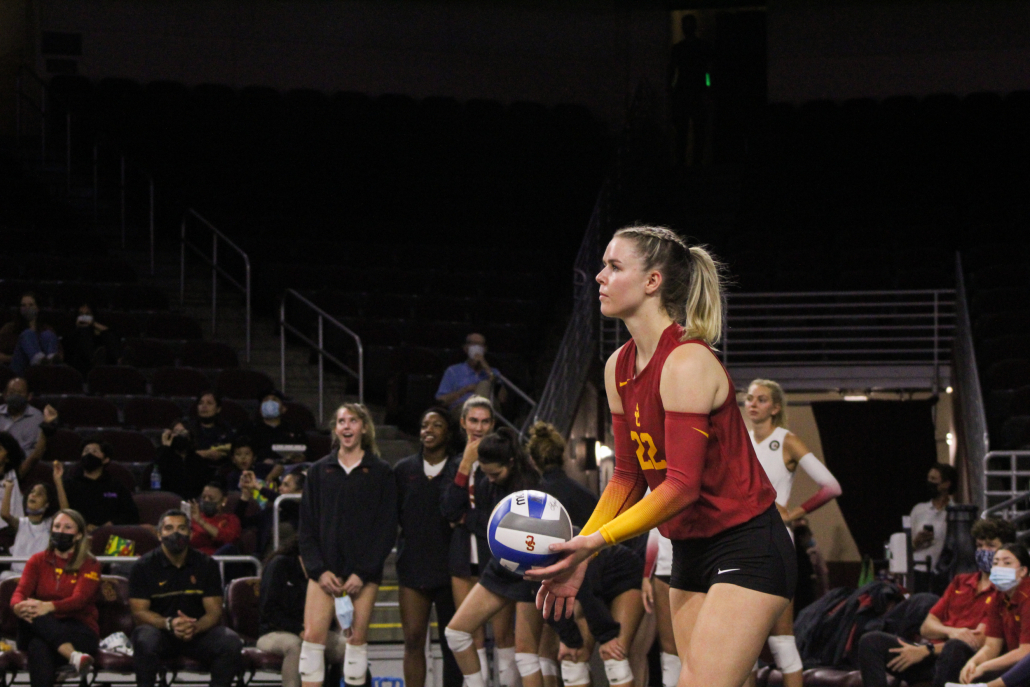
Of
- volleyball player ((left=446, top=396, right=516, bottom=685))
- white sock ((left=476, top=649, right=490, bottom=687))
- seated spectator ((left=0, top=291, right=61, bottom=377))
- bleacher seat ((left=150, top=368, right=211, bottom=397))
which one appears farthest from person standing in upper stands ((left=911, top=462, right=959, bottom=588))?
seated spectator ((left=0, top=291, right=61, bottom=377))

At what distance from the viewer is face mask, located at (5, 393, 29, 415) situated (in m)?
10.5

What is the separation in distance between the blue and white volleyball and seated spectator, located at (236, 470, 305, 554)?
16.9 ft

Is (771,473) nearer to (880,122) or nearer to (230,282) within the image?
(230,282)

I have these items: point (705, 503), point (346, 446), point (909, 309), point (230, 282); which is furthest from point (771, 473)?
point (230, 282)

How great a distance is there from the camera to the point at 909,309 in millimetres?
14531

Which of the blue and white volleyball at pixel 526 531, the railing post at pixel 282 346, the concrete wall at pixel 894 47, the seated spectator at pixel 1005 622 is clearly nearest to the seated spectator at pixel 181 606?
the seated spectator at pixel 1005 622

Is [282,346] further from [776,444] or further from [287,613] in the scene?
[776,444]

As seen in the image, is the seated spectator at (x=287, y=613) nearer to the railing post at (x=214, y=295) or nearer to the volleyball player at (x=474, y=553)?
the volleyball player at (x=474, y=553)

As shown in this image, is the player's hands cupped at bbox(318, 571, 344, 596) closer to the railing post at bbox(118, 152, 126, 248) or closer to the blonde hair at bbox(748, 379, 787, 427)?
the blonde hair at bbox(748, 379, 787, 427)

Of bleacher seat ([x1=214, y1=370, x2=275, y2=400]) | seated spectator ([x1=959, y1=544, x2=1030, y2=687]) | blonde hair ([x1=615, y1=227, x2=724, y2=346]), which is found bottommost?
seated spectator ([x1=959, y1=544, x2=1030, y2=687])

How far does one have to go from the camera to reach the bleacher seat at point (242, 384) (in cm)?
1243

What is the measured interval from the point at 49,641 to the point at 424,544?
8.32 feet

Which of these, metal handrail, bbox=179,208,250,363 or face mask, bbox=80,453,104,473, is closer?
face mask, bbox=80,453,104,473

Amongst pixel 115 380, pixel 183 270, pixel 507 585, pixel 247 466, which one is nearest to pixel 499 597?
pixel 507 585
